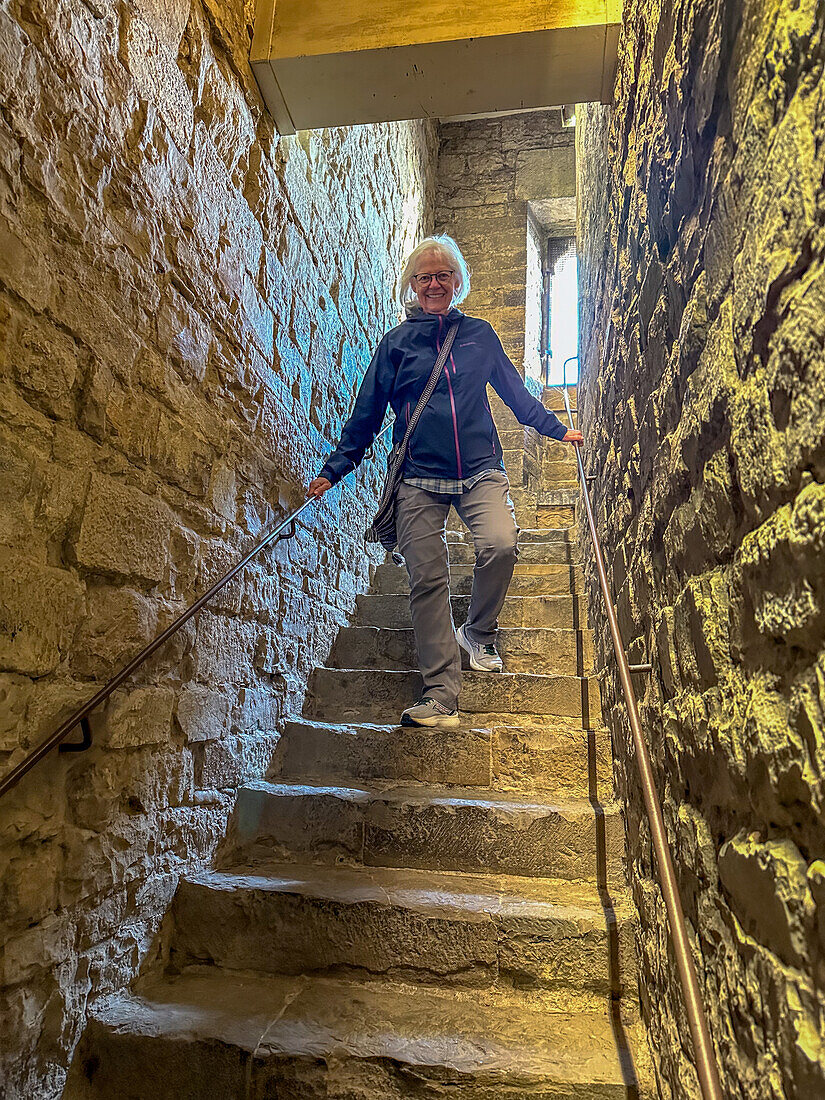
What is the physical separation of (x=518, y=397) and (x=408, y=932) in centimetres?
173

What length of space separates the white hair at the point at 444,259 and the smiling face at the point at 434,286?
0.04 feet

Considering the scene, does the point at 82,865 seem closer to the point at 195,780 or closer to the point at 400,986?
the point at 195,780

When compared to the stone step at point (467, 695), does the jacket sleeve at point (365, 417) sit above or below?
above

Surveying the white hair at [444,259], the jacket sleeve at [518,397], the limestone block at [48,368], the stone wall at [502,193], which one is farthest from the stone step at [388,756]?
the stone wall at [502,193]

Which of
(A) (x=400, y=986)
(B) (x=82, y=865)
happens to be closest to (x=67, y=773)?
(B) (x=82, y=865)

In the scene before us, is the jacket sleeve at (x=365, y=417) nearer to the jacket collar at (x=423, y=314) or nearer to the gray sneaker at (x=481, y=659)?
the jacket collar at (x=423, y=314)

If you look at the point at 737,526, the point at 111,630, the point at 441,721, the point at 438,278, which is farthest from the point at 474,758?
the point at 438,278

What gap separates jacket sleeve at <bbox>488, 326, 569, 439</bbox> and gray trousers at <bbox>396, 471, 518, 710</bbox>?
0.24 metres

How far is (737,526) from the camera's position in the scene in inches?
34.5

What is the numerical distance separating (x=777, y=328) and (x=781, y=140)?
185 millimetres

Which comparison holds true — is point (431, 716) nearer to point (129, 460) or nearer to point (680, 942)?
point (129, 460)

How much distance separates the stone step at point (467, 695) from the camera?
8.00ft

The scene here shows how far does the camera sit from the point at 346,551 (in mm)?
3416

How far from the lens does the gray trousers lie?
92.4 inches
